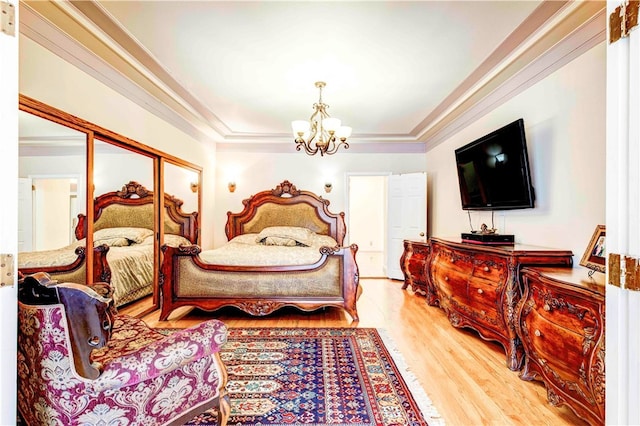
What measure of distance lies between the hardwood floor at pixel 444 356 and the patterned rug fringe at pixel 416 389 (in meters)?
0.04

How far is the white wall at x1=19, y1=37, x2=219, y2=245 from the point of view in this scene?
6.71 feet

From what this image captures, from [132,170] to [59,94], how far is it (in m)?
1.08

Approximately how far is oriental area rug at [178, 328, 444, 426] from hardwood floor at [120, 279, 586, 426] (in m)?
0.16

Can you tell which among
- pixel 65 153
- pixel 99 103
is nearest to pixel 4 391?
pixel 65 153

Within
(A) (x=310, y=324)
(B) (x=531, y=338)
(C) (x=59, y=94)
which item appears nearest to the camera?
(B) (x=531, y=338)

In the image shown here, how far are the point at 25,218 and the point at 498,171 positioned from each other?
3.79 m

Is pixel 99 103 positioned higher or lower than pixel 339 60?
lower

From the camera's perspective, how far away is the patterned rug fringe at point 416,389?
1766 millimetres

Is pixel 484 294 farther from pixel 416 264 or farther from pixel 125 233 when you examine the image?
pixel 125 233

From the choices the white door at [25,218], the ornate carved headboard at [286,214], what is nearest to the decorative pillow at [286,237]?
the ornate carved headboard at [286,214]

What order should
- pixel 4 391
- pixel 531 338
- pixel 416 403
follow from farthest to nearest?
pixel 531 338 < pixel 416 403 < pixel 4 391

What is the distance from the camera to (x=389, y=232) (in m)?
5.57

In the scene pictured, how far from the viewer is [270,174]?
547cm

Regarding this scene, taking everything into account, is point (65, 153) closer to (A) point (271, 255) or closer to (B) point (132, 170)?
(B) point (132, 170)
